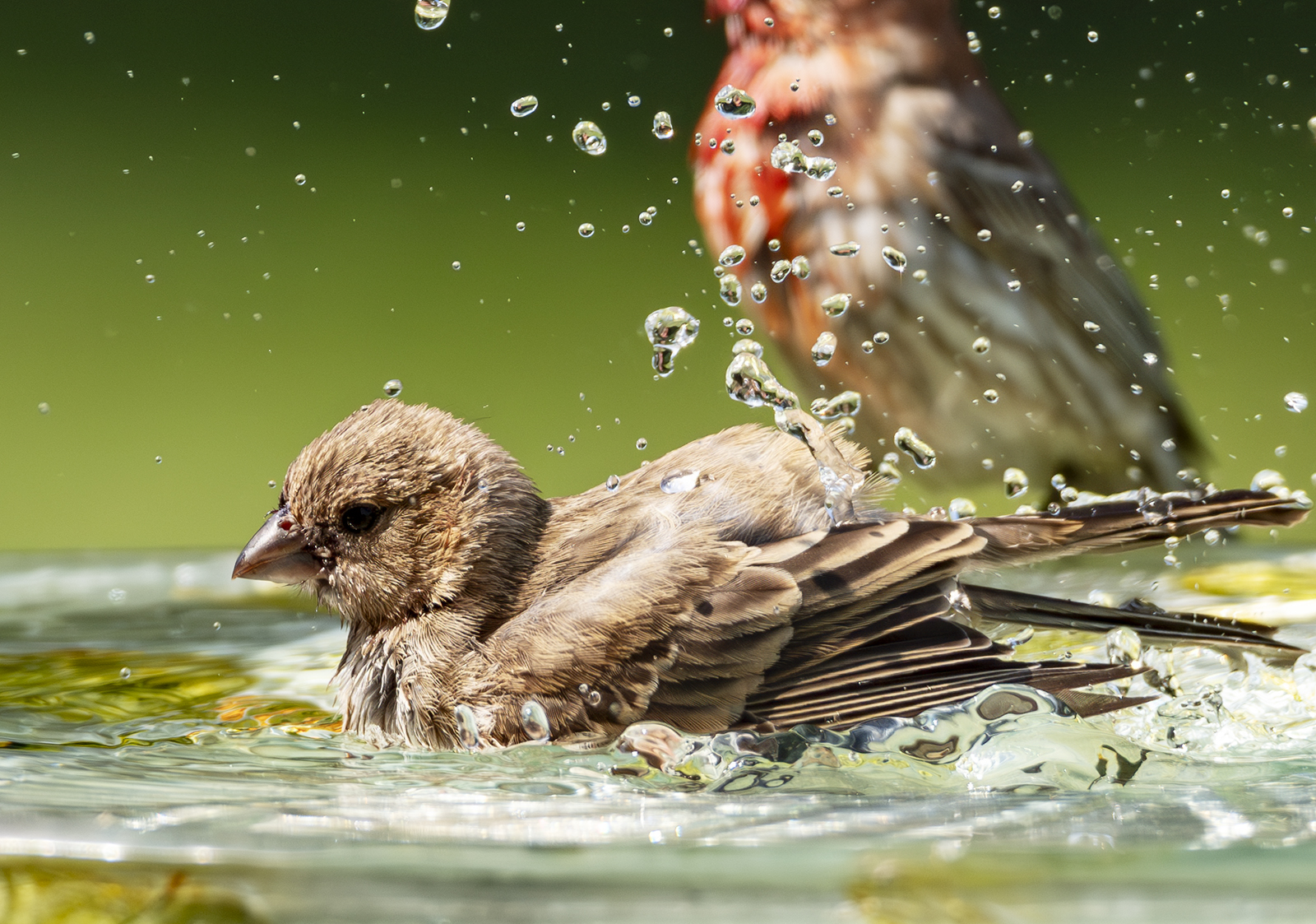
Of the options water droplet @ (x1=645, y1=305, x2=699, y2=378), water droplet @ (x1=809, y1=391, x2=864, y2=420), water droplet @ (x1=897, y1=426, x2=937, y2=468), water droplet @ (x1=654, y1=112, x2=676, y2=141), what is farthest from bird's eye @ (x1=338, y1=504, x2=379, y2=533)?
water droplet @ (x1=897, y1=426, x2=937, y2=468)

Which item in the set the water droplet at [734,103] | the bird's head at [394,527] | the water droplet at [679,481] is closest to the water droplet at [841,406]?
the water droplet at [734,103]

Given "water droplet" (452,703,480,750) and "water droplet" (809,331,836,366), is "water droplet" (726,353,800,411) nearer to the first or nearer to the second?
"water droplet" (452,703,480,750)

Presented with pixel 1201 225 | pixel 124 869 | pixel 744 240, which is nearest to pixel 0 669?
pixel 124 869

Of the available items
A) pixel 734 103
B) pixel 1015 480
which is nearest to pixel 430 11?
pixel 734 103

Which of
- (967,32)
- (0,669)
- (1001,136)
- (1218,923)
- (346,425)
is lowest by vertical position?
(1218,923)

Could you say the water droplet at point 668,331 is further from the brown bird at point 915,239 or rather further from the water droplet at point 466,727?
the water droplet at point 466,727

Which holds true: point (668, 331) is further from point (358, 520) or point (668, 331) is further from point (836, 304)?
point (836, 304)

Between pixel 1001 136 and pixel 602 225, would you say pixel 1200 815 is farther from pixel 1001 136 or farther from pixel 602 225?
pixel 602 225
